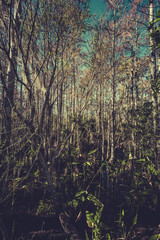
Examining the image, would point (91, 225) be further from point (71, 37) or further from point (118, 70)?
point (118, 70)

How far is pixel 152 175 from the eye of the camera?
416cm

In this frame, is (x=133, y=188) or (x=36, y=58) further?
(x=133, y=188)

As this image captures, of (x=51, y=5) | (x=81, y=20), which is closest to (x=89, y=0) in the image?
(x=81, y=20)

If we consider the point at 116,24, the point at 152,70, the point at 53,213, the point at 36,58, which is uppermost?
the point at 116,24

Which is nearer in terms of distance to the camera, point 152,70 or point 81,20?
point 81,20

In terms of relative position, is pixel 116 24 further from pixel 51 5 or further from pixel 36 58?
pixel 36 58

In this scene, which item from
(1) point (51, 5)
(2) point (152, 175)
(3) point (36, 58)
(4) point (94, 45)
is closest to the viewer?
(1) point (51, 5)

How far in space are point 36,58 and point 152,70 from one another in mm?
3277

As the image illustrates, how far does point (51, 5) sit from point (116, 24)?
3494mm

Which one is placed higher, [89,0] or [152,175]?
[89,0]

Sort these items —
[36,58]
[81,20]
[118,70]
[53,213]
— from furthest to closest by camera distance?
1. [118,70]
2. [53,213]
3. [81,20]
4. [36,58]

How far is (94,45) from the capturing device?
366cm

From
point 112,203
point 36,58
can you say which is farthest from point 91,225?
point 36,58

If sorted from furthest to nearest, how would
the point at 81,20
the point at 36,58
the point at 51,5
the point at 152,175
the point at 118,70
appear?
the point at 118,70 < the point at 152,175 < the point at 81,20 < the point at 36,58 < the point at 51,5
